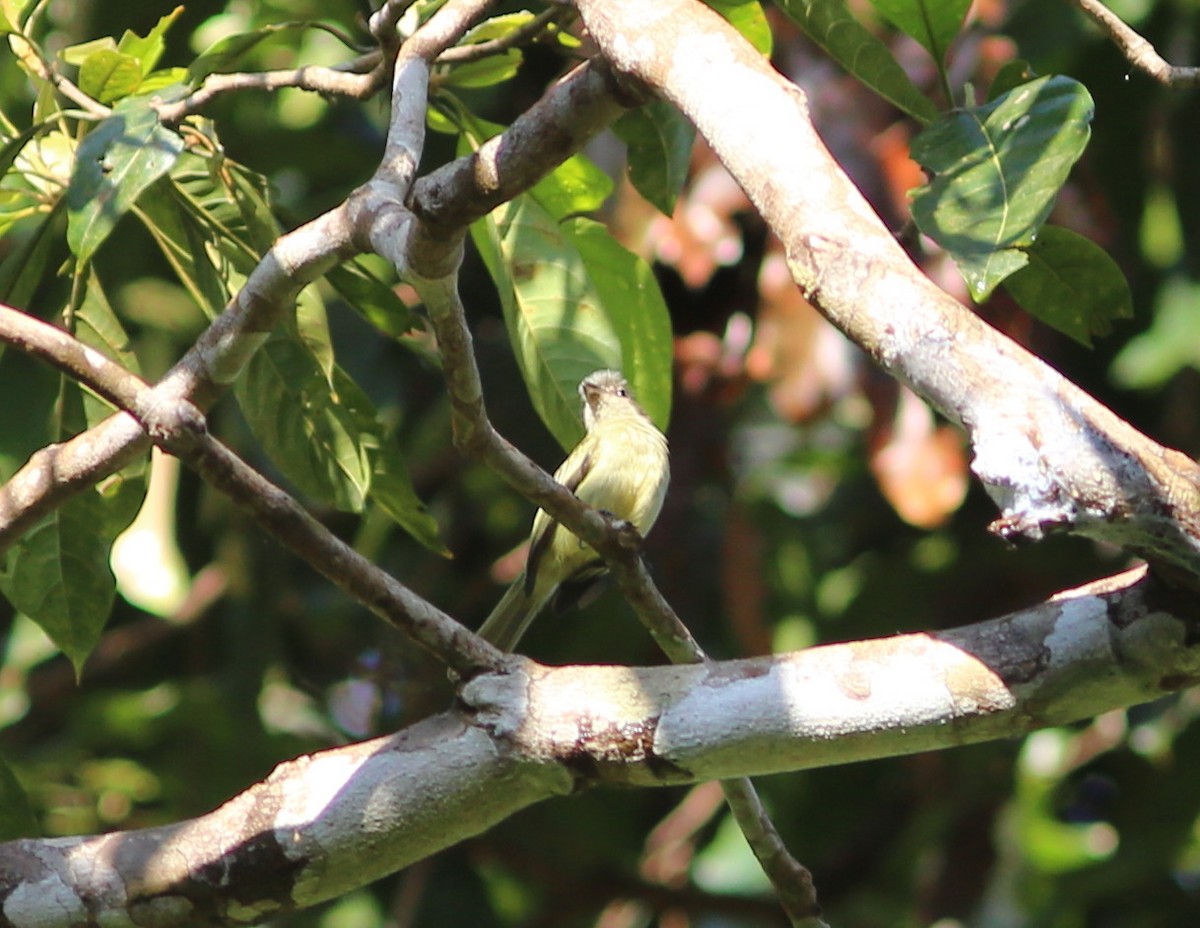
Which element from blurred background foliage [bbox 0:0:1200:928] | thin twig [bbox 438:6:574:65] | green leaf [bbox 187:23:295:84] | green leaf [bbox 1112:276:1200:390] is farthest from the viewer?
green leaf [bbox 1112:276:1200:390]

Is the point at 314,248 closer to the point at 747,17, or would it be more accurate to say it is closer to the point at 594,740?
the point at 594,740

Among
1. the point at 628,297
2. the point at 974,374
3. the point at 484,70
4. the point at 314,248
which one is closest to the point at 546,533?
the point at 628,297

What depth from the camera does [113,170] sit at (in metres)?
2.05

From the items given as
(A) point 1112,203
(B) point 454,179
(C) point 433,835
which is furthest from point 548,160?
(A) point 1112,203

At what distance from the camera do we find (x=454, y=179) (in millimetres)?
2088

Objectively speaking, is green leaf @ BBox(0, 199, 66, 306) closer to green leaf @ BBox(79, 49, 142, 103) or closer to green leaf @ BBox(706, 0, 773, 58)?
green leaf @ BBox(79, 49, 142, 103)

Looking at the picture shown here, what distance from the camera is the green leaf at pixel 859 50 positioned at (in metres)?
2.37

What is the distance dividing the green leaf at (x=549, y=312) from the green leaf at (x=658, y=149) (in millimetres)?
180

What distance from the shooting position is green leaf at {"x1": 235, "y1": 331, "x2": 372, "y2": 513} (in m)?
2.75

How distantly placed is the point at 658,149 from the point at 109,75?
0.90 metres

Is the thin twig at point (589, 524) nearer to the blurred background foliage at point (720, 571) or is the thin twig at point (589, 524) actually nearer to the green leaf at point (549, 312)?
the green leaf at point (549, 312)

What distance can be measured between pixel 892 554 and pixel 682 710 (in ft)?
12.0

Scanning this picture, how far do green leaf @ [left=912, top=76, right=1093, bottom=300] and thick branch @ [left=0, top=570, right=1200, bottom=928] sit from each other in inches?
15.7

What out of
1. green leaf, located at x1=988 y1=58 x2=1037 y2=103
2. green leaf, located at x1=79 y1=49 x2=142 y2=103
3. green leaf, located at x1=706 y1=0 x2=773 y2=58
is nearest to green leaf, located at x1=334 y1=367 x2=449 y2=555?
green leaf, located at x1=79 y1=49 x2=142 y2=103
